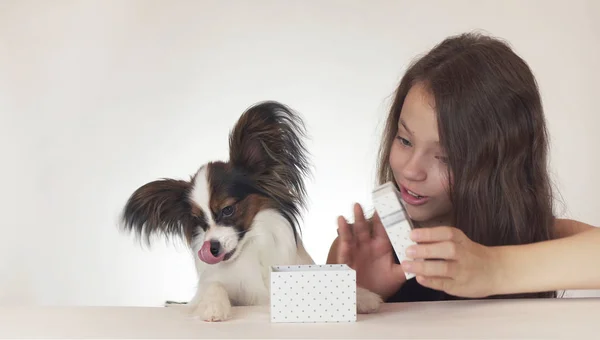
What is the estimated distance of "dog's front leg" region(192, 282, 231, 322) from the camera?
1.04m

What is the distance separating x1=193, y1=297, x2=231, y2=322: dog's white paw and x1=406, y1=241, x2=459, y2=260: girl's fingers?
28 cm

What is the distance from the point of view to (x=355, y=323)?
0.99 m

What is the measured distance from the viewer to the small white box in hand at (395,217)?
1022mm

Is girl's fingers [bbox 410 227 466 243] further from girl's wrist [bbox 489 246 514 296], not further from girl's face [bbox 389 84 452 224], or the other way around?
girl's face [bbox 389 84 452 224]

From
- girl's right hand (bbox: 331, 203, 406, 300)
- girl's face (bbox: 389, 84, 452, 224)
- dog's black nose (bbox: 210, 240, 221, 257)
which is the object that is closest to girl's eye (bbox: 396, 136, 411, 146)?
girl's face (bbox: 389, 84, 452, 224)

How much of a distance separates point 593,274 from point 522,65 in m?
0.45

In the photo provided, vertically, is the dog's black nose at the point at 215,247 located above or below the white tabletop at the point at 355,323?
above

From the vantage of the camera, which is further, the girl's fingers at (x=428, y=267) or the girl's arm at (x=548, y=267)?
the girl's arm at (x=548, y=267)

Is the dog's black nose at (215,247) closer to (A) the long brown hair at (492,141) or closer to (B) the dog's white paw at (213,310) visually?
(B) the dog's white paw at (213,310)

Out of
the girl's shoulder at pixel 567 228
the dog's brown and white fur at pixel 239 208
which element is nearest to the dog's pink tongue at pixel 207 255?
the dog's brown and white fur at pixel 239 208

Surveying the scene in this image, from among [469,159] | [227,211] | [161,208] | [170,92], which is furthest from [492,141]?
[170,92]

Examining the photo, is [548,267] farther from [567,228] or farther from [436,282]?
[567,228]

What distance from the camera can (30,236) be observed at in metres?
3.42

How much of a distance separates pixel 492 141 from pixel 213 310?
2.02 ft
